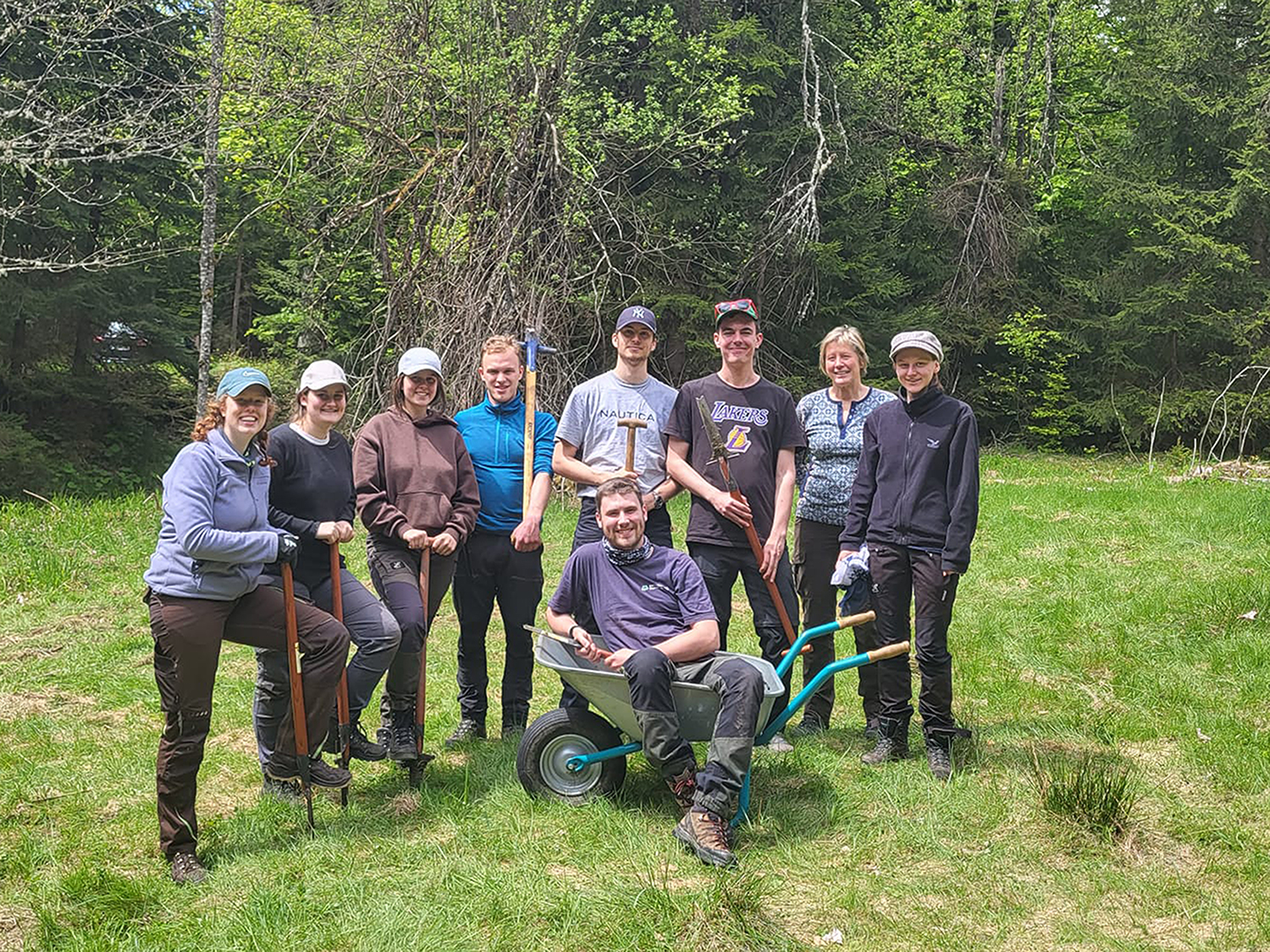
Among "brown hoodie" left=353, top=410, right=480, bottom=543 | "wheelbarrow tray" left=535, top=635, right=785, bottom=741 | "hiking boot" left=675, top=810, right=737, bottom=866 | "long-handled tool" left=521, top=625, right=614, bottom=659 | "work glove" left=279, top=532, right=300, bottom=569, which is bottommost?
"hiking boot" left=675, top=810, right=737, bottom=866

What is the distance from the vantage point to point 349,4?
1091cm

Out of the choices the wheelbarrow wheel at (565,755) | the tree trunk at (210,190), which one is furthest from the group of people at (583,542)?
the tree trunk at (210,190)

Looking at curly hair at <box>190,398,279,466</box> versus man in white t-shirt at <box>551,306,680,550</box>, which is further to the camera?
man in white t-shirt at <box>551,306,680,550</box>

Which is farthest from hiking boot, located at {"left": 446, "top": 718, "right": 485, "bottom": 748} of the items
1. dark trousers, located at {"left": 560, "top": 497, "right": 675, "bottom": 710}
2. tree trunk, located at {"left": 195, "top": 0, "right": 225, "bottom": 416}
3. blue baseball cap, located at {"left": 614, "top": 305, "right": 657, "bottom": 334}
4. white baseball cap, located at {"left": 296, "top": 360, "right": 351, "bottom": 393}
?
tree trunk, located at {"left": 195, "top": 0, "right": 225, "bottom": 416}

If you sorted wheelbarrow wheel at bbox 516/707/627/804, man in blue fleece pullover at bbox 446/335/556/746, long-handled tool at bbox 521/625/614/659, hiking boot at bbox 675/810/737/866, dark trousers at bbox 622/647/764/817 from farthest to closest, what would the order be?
1. man in blue fleece pullover at bbox 446/335/556/746
2. wheelbarrow wheel at bbox 516/707/627/804
3. long-handled tool at bbox 521/625/614/659
4. dark trousers at bbox 622/647/764/817
5. hiking boot at bbox 675/810/737/866

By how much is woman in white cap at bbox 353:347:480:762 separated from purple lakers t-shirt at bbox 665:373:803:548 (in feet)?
2.94

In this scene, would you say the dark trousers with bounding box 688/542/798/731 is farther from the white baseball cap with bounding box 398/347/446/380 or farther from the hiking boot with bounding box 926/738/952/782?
the white baseball cap with bounding box 398/347/446/380

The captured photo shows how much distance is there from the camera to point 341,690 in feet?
12.5

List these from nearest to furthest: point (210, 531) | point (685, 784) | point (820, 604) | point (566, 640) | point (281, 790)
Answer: point (210, 531) → point (685, 784) → point (566, 640) → point (281, 790) → point (820, 604)

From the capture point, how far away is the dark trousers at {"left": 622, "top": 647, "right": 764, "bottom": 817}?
335 cm

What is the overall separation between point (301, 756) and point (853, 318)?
37.8ft

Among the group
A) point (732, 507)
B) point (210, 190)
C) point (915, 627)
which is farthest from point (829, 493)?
point (210, 190)

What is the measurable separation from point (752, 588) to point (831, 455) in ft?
2.31

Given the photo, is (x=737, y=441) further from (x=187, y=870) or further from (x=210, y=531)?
(x=187, y=870)
